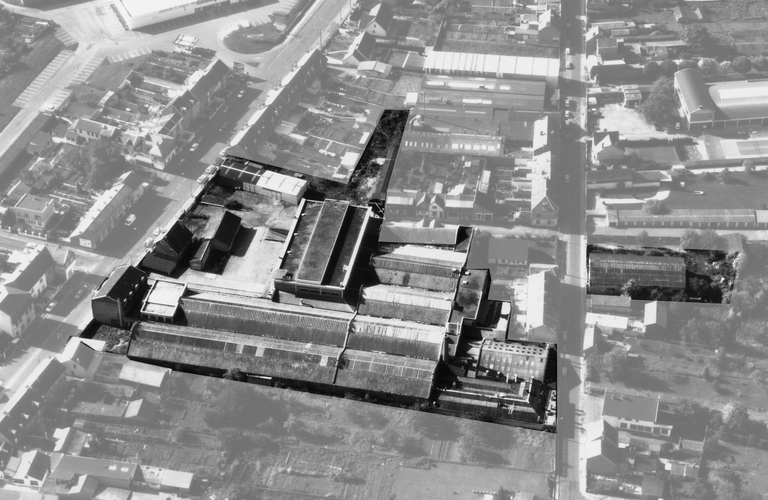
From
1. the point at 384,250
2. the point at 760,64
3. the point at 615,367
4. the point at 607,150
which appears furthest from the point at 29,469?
the point at 760,64

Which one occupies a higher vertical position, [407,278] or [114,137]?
[407,278]

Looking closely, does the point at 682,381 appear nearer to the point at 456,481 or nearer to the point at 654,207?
the point at 456,481

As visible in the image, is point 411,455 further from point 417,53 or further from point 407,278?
point 417,53

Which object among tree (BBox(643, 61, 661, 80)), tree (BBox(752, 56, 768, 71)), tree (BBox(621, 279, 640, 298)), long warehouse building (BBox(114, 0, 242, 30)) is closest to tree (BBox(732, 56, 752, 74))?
tree (BBox(752, 56, 768, 71))

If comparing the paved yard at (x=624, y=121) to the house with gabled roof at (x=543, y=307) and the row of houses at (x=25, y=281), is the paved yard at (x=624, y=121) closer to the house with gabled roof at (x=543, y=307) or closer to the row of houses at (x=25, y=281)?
the house with gabled roof at (x=543, y=307)

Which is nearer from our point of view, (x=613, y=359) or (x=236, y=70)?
(x=613, y=359)

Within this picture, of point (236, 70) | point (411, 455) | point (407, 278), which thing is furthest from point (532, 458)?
point (236, 70)
